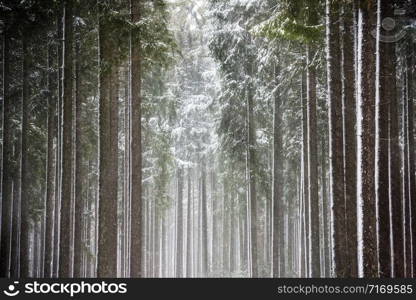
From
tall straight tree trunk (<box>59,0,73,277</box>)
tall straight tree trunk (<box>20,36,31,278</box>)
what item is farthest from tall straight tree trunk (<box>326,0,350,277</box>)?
tall straight tree trunk (<box>20,36,31,278</box>)

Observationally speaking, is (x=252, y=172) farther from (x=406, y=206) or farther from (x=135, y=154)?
(x=135, y=154)

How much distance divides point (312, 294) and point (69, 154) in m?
8.40

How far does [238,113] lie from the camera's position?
18.3 metres

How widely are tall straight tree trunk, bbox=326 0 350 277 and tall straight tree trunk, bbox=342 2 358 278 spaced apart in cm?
18

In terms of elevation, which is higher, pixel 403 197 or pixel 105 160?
pixel 105 160

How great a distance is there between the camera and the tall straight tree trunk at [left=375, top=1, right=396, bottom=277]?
771 cm

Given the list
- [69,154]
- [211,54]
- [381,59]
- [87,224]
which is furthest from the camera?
[87,224]

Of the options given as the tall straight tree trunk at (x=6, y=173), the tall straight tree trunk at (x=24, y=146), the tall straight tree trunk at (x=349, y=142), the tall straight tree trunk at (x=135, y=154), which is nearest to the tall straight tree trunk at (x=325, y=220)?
the tall straight tree trunk at (x=349, y=142)

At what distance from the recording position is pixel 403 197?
15609mm

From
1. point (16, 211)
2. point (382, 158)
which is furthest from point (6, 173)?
point (382, 158)

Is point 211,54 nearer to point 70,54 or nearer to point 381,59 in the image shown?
point 70,54

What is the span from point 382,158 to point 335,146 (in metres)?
1.76

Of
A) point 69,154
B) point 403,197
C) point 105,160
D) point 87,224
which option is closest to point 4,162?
point 69,154

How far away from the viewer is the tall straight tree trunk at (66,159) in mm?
12719
